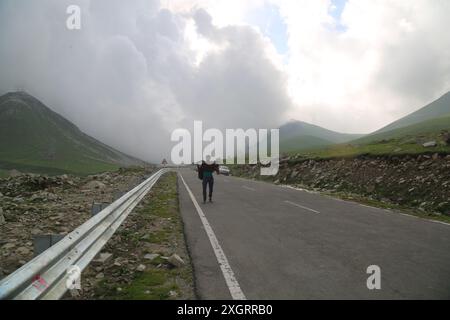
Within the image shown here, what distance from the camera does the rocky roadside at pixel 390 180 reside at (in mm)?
16656

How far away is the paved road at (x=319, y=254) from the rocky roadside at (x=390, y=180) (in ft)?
18.0

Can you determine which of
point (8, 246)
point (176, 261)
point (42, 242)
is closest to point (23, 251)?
point (8, 246)

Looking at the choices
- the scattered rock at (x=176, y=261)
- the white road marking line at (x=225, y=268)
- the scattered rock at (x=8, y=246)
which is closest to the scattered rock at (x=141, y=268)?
the scattered rock at (x=176, y=261)

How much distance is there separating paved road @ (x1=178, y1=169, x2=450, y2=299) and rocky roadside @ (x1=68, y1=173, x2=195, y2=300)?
306 millimetres

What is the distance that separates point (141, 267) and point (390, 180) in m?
18.3

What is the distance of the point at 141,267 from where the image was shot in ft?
19.9

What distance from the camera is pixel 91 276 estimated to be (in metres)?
5.66

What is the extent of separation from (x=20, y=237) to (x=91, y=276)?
9.65 ft

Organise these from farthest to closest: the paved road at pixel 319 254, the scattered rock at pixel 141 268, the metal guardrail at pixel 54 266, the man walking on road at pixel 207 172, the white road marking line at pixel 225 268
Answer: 1. the man walking on road at pixel 207 172
2. the scattered rock at pixel 141 268
3. the paved road at pixel 319 254
4. the white road marking line at pixel 225 268
5. the metal guardrail at pixel 54 266

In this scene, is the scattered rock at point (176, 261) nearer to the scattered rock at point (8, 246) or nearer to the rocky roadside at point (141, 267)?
the rocky roadside at point (141, 267)

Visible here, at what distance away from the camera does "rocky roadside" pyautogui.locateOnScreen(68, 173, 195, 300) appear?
16.4ft

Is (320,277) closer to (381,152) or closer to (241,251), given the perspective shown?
(241,251)

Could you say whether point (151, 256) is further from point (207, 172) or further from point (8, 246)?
point (207, 172)
